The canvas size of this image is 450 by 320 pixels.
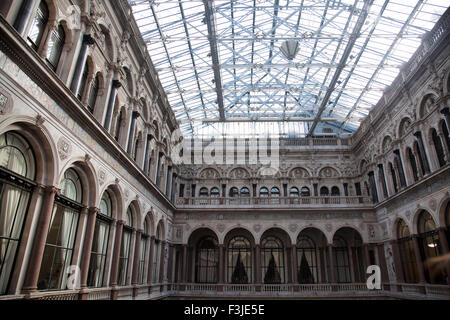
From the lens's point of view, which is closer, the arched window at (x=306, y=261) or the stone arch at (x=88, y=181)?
the stone arch at (x=88, y=181)

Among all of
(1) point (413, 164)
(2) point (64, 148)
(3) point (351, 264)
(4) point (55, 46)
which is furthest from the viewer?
(3) point (351, 264)

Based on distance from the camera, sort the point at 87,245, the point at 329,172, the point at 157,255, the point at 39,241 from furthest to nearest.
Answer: the point at 329,172
the point at 157,255
the point at 87,245
the point at 39,241

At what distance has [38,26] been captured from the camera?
9055 millimetres

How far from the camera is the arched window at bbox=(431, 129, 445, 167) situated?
50.8 feet

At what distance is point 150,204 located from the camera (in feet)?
60.4

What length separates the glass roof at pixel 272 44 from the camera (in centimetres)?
1622

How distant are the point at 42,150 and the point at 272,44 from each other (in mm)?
16908

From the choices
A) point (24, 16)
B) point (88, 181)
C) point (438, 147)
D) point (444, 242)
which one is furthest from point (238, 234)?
point (24, 16)

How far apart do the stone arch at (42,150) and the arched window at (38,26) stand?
2460mm

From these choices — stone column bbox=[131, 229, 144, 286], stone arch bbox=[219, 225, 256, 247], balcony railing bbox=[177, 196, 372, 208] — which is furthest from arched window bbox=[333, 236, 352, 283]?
stone column bbox=[131, 229, 144, 286]

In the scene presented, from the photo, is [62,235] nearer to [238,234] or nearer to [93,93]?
[93,93]

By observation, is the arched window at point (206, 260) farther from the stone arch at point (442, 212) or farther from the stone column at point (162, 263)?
the stone arch at point (442, 212)

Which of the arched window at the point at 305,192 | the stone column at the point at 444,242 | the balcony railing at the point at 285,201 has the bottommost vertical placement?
the stone column at the point at 444,242

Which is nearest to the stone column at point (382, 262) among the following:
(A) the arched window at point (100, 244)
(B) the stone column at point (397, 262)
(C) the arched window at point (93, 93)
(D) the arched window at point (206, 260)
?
(B) the stone column at point (397, 262)
